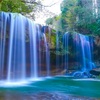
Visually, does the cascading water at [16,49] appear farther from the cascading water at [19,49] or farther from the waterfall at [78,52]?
the waterfall at [78,52]

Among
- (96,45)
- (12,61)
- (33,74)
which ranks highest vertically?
(96,45)

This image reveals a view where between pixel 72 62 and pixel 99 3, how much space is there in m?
12.0

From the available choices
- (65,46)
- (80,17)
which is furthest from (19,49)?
(80,17)

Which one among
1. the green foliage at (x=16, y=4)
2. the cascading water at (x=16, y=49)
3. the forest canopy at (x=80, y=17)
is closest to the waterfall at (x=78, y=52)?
the cascading water at (x=16, y=49)

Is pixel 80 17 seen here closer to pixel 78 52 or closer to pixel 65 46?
pixel 78 52

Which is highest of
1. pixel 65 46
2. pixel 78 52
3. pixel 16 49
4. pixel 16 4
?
pixel 16 4

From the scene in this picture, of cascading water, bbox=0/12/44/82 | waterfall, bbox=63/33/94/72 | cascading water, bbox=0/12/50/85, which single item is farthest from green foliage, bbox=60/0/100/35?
cascading water, bbox=0/12/44/82

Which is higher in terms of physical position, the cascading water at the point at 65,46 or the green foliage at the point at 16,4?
the green foliage at the point at 16,4

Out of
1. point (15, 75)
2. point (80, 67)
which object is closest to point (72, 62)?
point (80, 67)

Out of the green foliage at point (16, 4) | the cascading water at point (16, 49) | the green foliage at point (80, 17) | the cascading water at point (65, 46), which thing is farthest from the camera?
the green foliage at point (80, 17)

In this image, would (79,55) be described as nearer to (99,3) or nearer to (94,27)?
(94,27)

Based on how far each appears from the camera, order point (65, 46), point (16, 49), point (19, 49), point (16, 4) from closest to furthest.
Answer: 1. point (16, 4)
2. point (16, 49)
3. point (19, 49)
4. point (65, 46)

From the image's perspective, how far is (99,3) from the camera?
26469 millimetres

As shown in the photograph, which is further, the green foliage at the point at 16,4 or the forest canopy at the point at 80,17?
the forest canopy at the point at 80,17
